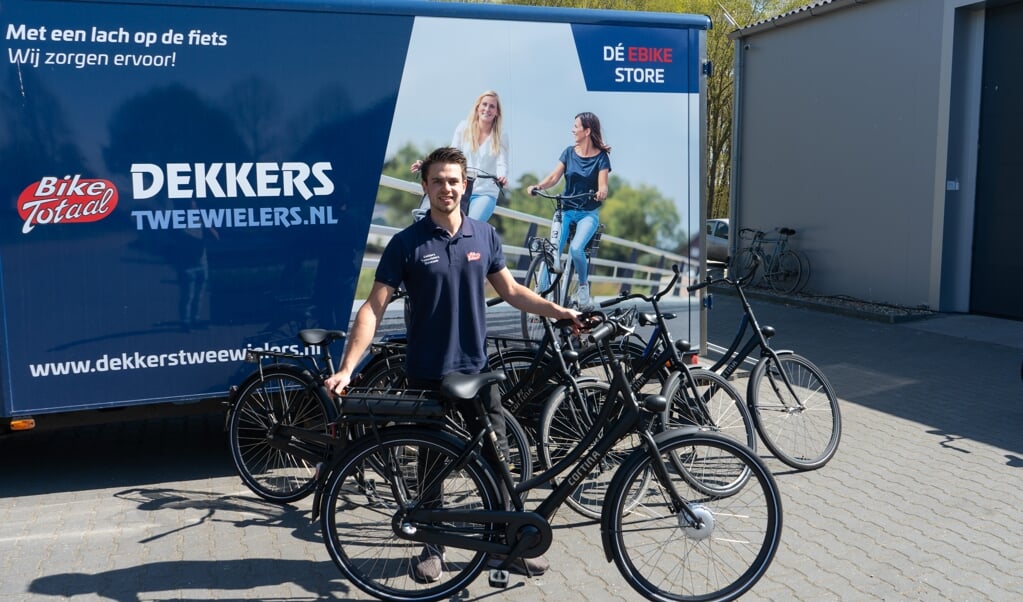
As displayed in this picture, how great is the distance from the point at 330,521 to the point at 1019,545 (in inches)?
129

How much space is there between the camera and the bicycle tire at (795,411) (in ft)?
17.8

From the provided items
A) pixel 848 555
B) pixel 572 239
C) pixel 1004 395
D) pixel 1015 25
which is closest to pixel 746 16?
pixel 1015 25

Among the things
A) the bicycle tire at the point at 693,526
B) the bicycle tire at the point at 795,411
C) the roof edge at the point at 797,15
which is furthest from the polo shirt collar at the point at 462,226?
the roof edge at the point at 797,15

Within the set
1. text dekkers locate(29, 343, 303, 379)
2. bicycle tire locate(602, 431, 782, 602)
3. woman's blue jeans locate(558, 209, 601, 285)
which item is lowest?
bicycle tire locate(602, 431, 782, 602)

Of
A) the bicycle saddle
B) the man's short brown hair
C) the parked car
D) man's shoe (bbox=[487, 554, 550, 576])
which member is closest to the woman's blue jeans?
the bicycle saddle

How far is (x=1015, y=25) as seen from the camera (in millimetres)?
11016

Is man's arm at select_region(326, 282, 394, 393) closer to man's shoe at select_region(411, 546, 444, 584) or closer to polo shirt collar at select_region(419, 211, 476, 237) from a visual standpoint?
polo shirt collar at select_region(419, 211, 476, 237)

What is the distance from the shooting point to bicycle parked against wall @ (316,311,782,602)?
3.59m

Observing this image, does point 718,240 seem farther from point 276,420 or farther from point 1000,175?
point 276,420

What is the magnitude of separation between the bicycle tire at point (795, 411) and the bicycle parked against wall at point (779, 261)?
27.6 feet

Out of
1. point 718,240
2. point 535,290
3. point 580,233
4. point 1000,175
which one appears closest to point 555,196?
point 580,233

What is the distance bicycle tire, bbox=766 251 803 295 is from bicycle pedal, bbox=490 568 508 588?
11.3 m

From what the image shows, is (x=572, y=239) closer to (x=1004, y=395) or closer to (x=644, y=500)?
(x=644, y=500)

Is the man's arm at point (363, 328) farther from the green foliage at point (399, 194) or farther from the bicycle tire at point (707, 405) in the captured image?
the bicycle tire at point (707, 405)
